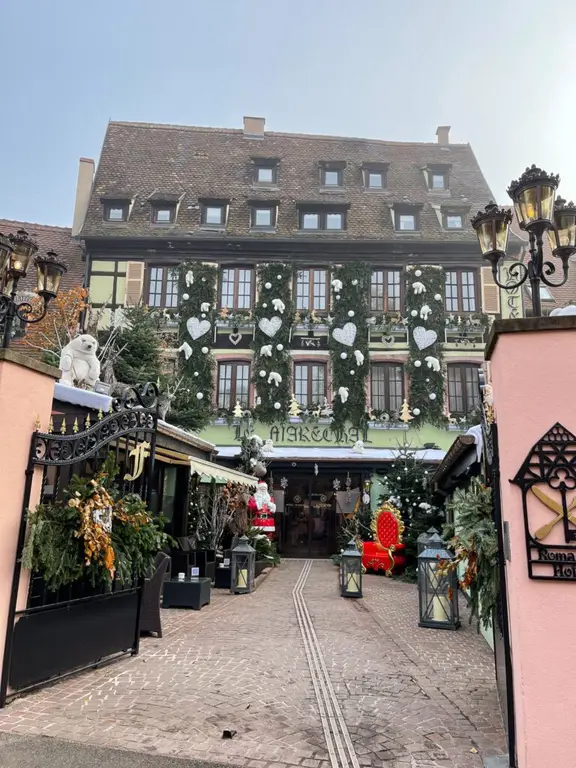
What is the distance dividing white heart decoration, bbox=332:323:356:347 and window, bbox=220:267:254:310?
320 cm

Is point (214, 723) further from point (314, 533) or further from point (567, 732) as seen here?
point (314, 533)

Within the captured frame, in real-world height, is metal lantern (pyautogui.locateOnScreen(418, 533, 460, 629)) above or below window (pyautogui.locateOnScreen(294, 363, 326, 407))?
below

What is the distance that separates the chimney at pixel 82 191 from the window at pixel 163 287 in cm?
476

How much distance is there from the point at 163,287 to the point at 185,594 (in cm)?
1314

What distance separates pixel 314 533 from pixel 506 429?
16.2 m

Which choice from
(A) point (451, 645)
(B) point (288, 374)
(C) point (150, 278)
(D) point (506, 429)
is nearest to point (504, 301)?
(B) point (288, 374)

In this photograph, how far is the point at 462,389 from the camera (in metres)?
19.6

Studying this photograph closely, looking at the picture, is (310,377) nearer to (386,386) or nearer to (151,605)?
(386,386)

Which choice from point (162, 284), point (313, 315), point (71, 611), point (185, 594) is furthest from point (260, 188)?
point (71, 611)

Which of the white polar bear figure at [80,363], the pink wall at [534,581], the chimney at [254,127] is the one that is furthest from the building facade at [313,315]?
the pink wall at [534,581]

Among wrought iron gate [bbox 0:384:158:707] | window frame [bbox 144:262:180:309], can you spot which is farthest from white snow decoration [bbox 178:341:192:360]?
wrought iron gate [bbox 0:384:158:707]

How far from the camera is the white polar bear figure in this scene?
27.0 feet

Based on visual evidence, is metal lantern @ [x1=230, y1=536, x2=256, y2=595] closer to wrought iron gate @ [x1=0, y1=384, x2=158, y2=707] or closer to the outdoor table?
the outdoor table

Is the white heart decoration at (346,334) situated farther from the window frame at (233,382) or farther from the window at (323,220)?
the window at (323,220)
